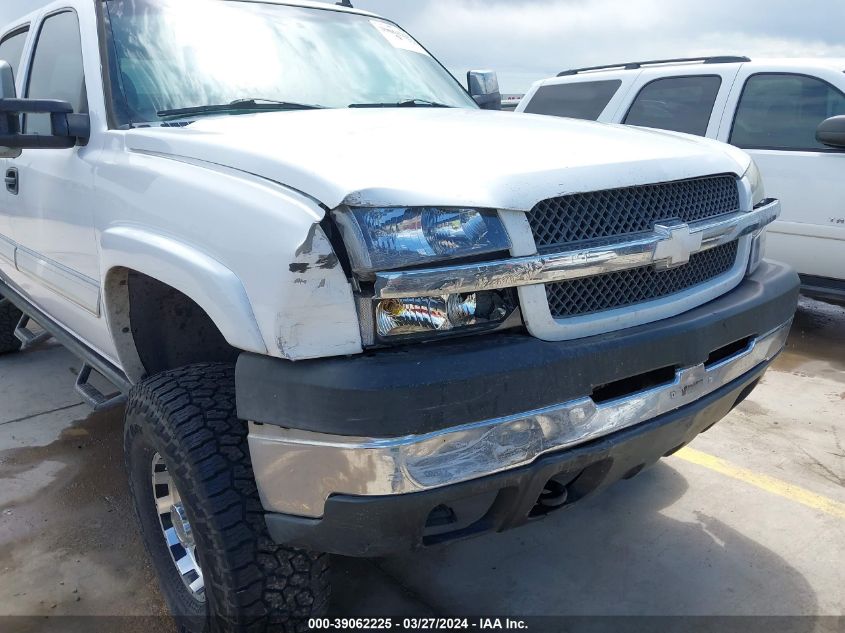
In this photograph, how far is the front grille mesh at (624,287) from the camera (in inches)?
75.1

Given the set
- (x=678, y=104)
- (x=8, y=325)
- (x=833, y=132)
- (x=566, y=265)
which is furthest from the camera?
(x=678, y=104)

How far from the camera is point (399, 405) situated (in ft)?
5.20

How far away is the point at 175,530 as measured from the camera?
7.93 feet

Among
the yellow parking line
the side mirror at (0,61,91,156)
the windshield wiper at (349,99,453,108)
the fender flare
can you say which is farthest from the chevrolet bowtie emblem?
the side mirror at (0,61,91,156)

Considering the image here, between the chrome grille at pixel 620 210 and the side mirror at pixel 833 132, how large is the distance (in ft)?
8.92

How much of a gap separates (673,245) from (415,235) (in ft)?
2.53

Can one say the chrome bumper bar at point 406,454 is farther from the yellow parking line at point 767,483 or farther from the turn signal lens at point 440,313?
the yellow parking line at point 767,483

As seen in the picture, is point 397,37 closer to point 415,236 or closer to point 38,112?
point 38,112

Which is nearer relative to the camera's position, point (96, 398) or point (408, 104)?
point (96, 398)

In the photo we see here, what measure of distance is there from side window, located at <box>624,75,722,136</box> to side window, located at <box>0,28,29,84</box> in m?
4.24

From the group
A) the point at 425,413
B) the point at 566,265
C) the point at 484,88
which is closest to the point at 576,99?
the point at 484,88

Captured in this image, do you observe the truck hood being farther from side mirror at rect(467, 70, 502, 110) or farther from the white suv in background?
the white suv in background

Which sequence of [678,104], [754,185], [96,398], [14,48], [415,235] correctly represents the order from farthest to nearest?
1. [678,104]
2. [14,48]
3. [96,398]
4. [754,185]
5. [415,235]

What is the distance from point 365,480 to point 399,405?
0.64 feet
